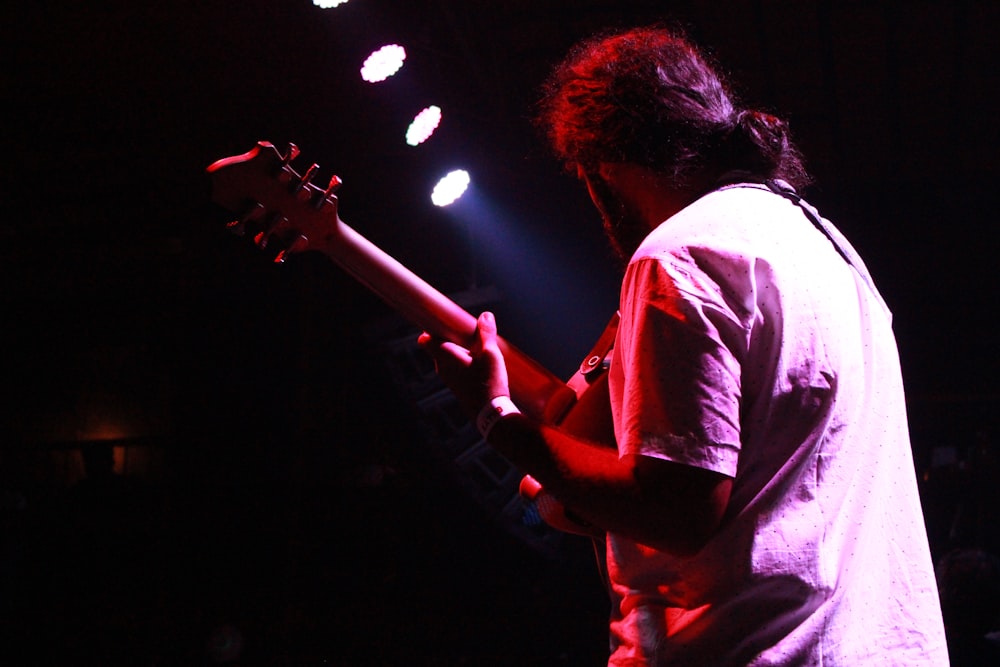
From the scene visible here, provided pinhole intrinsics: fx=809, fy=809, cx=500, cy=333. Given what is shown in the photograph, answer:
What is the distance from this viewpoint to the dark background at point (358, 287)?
13.3ft

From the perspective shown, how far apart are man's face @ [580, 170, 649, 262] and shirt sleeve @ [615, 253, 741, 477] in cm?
42

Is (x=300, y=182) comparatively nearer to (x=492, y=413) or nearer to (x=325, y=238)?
(x=325, y=238)

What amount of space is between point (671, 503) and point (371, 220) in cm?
446

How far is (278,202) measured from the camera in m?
1.92

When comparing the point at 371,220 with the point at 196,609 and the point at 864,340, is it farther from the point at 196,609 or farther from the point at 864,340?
the point at 864,340

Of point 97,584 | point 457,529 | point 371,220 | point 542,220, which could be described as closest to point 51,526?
point 97,584

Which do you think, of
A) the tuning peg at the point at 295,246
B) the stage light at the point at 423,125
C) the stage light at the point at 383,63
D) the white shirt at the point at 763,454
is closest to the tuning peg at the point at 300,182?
the tuning peg at the point at 295,246

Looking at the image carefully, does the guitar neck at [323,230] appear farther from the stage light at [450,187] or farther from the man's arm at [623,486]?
the stage light at [450,187]

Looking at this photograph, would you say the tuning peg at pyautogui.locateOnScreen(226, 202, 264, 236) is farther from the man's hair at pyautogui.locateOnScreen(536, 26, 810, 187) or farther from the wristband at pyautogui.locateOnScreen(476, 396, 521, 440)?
the wristband at pyautogui.locateOnScreen(476, 396, 521, 440)

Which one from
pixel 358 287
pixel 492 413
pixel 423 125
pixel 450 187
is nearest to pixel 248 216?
pixel 492 413

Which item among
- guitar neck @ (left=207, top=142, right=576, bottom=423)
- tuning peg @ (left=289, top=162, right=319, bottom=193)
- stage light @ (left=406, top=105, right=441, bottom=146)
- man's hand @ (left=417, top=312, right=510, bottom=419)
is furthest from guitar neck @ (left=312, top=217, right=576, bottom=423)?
stage light @ (left=406, top=105, right=441, bottom=146)

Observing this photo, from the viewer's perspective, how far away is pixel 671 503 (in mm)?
1034

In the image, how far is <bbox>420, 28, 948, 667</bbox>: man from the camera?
3.44 ft

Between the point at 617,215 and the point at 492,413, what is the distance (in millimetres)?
540
